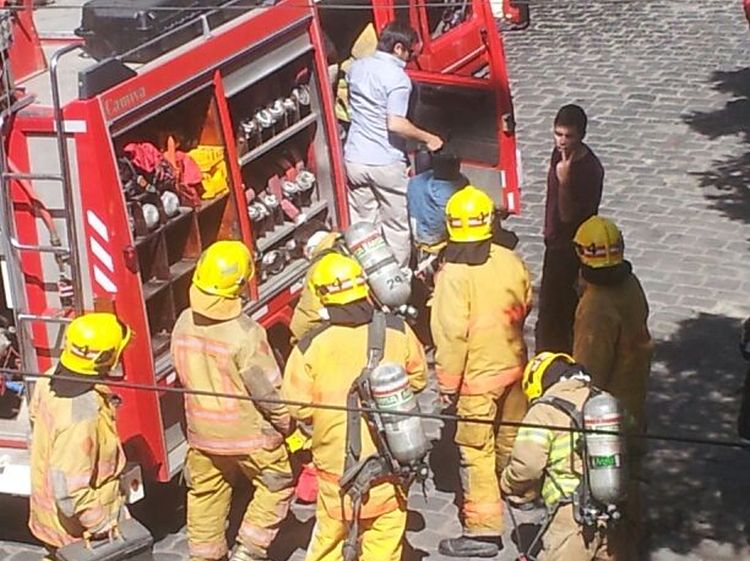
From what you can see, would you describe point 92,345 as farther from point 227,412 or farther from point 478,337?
point 478,337

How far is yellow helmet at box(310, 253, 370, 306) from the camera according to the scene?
6.39 m

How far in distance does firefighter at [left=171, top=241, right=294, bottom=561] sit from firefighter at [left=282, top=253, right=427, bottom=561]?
293mm

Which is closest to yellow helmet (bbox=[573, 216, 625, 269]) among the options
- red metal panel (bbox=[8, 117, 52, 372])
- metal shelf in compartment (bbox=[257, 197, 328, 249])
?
metal shelf in compartment (bbox=[257, 197, 328, 249])

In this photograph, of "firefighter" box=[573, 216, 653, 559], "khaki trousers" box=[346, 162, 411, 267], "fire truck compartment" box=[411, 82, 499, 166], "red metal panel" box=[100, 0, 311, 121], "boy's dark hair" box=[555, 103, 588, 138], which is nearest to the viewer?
"firefighter" box=[573, 216, 653, 559]

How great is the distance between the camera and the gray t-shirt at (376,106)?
937 cm

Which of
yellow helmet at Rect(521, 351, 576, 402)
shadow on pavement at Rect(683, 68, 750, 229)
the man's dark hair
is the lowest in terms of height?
shadow on pavement at Rect(683, 68, 750, 229)

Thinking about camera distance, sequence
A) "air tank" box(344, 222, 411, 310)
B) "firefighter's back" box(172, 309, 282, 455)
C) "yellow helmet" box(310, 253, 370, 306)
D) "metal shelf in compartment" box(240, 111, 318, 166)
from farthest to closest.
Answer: "metal shelf in compartment" box(240, 111, 318, 166)
"air tank" box(344, 222, 411, 310)
"firefighter's back" box(172, 309, 282, 455)
"yellow helmet" box(310, 253, 370, 306)

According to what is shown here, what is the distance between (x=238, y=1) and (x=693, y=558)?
144 inches

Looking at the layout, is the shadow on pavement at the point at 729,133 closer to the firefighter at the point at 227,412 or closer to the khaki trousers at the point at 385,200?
the khaki trousers at the point at 385,200

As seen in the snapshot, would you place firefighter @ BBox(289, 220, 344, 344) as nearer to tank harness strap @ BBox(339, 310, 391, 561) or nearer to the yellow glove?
the yellow glove

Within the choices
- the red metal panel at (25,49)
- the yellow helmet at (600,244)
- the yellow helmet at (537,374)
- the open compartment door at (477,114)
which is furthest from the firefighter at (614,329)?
the open compartment door at (477,114)

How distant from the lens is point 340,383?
253 inches

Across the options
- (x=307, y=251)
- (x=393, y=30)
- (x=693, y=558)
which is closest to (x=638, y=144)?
(x=393, y=30)

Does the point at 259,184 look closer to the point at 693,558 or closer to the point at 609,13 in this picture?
the point at 693,558
